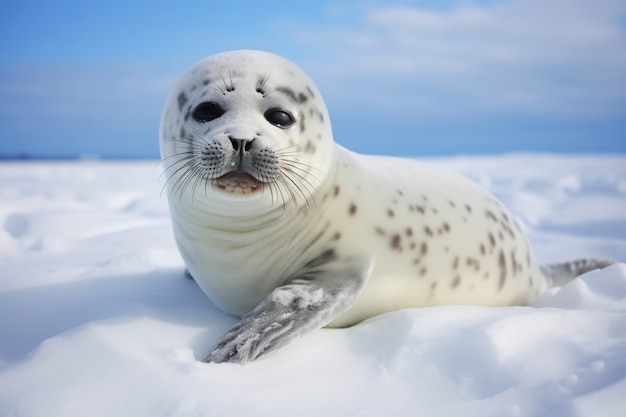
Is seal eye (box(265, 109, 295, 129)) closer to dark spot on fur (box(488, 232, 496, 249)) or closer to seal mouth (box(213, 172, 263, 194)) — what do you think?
seal mouth (box(213, 172, 263, 194))

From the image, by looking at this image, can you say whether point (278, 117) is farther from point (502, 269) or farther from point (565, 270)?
point (565, 270)

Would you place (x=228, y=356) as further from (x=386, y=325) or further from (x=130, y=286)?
(x=130, y=286)

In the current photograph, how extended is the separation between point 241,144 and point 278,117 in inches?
9.9

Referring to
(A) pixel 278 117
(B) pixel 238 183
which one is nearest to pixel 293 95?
(A) pixel 278 117

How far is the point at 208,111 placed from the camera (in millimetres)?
1967

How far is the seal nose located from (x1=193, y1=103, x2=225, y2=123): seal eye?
22 centimetres

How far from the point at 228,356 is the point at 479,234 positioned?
4.06ft

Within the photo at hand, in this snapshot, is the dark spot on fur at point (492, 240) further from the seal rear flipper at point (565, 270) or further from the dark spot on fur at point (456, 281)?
the seal rear flipper at point (565, 270)

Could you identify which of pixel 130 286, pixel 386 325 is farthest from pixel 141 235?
pixel 386 325

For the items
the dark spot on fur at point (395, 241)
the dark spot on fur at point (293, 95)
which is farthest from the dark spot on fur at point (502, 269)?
the dark spot on fur at point (293, 95)

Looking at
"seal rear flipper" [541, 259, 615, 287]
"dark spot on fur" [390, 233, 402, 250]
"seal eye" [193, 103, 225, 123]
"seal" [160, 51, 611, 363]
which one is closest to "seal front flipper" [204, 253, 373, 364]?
"seal" [160, 51, 611, 363]

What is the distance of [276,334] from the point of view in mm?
1706

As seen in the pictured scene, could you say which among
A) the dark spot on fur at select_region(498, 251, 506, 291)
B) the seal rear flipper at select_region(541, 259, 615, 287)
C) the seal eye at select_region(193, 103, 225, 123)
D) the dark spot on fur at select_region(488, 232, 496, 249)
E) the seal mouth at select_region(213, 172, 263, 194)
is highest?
the seal eye at select_region(193, 103, 225, 123)

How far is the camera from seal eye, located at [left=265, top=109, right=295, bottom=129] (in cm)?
197
